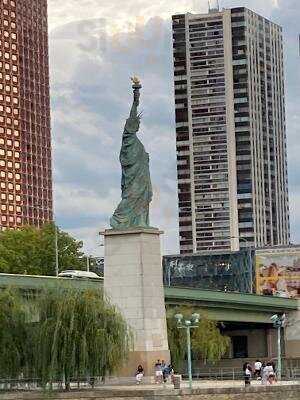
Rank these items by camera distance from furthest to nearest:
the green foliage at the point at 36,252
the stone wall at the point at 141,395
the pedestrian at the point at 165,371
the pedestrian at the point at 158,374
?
the green foliage at the point at 36,252 < the pedestrian at the point at 158,374 < the pedestrian at the point at 165,371 < the stone wall at the point at 141,395

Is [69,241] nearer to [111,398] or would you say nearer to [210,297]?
[210,297]

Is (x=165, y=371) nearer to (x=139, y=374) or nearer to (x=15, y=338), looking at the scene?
(x=139, y=374)

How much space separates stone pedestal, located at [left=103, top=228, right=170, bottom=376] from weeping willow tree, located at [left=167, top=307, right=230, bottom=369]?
17.9 metres

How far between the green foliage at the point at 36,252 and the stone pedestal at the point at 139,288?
68.9m

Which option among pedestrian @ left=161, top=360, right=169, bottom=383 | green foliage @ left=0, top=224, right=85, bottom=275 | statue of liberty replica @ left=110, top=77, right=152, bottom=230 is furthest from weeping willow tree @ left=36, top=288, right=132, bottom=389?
green foliage @ left=0, top=224, right=85, bottom=275

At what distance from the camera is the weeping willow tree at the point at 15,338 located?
261 ft

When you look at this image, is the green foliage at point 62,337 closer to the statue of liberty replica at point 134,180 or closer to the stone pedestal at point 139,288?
the stone pedestal at point 139,288

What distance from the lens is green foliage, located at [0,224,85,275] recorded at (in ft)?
527

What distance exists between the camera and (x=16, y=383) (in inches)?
3120

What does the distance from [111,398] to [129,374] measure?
12719mm

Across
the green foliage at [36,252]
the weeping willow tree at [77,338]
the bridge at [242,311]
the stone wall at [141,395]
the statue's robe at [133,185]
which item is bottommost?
the stone wall at [141,395]

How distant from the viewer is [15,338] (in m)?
80.4

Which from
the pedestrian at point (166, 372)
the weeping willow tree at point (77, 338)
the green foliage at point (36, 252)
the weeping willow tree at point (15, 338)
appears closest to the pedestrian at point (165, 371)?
the pedestrian at point (166, 372)

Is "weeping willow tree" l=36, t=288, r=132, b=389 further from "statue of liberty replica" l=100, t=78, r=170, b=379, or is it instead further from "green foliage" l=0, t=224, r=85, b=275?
"green foliage" l=0, t=224, r=85, b=275
